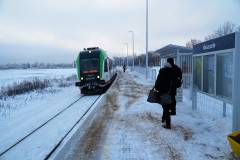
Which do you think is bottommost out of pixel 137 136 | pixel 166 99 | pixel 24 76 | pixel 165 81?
pixel 24 76

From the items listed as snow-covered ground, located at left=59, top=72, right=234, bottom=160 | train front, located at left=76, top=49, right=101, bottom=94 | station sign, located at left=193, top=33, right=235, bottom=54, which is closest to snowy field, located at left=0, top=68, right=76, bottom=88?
train front, located at left=76, top=49, right=101, bottom=94

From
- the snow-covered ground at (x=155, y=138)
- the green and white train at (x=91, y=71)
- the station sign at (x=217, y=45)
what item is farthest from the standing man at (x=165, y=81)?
the green and white train at (x=91, y=71)

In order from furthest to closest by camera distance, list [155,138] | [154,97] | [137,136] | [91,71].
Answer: [91,71], [154,97], [137,136], [155,138]

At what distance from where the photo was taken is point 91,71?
1766cm

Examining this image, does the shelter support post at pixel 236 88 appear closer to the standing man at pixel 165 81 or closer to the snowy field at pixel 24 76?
the standing man at pixel 165 81

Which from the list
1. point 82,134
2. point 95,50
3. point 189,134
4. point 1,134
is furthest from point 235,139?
point 95,50

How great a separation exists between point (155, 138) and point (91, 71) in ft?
39.2

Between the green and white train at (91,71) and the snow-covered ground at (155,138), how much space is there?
27.0ft

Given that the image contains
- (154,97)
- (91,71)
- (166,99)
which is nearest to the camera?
(166,99)

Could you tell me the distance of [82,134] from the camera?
691 centimetres

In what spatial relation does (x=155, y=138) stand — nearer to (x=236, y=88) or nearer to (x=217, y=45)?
(x=236, y=88)

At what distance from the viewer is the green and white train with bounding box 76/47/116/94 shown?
17.3m

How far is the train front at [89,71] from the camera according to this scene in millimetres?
17266

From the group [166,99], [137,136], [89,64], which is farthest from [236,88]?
[89,64]
